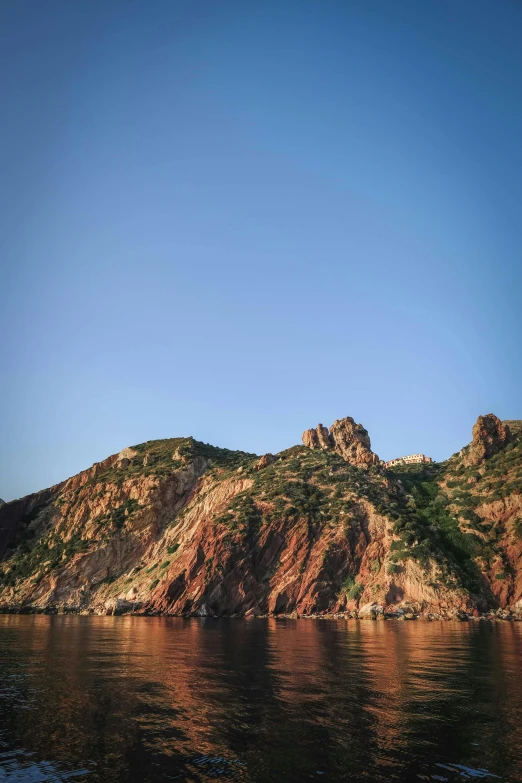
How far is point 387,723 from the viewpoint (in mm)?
16422

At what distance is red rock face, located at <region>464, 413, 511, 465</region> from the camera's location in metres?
104

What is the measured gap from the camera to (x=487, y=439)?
104312mm

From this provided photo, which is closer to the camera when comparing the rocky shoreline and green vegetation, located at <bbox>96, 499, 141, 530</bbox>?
the rocky shoreline

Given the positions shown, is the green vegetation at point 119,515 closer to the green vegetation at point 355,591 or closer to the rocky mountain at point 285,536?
the rocky mountain at point 285,536

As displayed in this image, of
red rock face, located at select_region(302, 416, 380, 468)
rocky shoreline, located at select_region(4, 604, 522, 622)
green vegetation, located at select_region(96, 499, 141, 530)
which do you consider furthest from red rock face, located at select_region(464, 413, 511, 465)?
green vegetation, located at select_region(96, 499, 141, 530)

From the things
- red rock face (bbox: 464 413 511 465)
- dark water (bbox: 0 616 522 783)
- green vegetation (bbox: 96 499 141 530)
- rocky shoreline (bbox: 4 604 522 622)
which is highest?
red rock face (bbox: 464 413 511 465)

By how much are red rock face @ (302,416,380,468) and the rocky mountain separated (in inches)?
12.4

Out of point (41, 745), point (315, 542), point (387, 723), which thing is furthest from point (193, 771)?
point (315, 542)

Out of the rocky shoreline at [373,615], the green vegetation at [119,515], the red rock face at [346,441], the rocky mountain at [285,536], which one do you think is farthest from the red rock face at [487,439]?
the green vegetation at [119,515]

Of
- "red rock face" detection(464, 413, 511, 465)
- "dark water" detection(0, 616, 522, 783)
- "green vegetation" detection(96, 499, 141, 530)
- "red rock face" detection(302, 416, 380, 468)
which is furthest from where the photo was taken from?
"red rock face" detection(302, 416, 380, 468)

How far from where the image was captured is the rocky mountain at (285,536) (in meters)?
78.1

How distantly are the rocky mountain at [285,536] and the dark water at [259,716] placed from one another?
46966 millimetres

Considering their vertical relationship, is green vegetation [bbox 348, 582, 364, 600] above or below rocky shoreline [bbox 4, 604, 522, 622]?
above

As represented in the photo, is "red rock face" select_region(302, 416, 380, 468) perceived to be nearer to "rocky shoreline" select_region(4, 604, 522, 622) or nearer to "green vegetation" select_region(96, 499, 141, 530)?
"rocky shoreline" select_region(4, 604, 522, 622)
